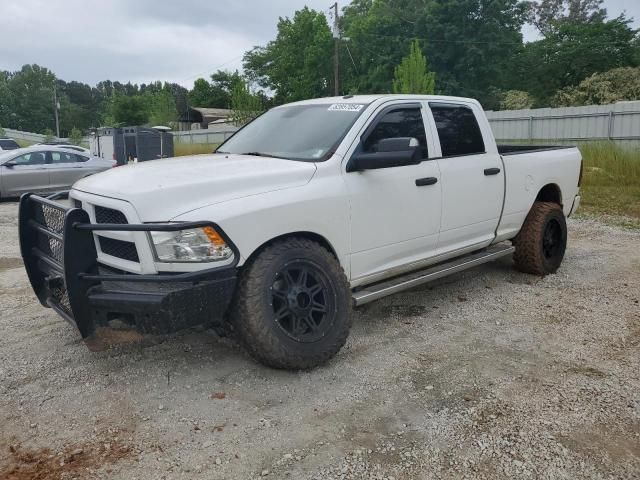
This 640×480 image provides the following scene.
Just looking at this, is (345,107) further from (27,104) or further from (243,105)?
(27,104)

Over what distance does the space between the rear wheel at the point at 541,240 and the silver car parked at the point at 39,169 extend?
34.3 ft

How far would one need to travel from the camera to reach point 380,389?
11.8 feet

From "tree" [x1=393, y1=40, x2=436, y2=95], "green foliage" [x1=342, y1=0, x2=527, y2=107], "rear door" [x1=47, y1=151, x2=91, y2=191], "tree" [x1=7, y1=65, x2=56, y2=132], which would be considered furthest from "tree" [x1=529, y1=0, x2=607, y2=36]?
"tree" [x1=7, y1=65, x2=56, y2=132]

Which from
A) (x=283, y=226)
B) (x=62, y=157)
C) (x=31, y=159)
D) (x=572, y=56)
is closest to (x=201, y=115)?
(x=572, y=56)

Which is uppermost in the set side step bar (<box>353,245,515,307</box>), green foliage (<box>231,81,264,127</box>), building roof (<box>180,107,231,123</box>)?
building roof (<box>180,107,231,123</box>)

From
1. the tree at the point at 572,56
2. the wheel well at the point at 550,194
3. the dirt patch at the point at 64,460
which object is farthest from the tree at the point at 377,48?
the dirt patch at the point at 64,460

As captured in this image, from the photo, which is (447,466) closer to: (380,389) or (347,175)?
(380,389)

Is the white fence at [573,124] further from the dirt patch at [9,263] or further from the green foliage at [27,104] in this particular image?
the green foliage at [27,104]

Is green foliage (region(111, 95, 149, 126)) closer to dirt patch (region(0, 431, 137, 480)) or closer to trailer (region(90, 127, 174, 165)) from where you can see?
trailer (region(90, 127, 174, 165))

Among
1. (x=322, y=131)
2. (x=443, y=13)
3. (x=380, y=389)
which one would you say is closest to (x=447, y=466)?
(x=380, y=389)

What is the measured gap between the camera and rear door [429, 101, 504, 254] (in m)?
4.87

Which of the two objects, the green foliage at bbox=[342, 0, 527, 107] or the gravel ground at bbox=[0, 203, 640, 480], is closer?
the gravel ground at bbox=[0, 203, 640, 480]

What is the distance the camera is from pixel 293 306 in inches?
143

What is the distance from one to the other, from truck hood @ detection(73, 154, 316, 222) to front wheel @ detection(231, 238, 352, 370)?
1.35ft
